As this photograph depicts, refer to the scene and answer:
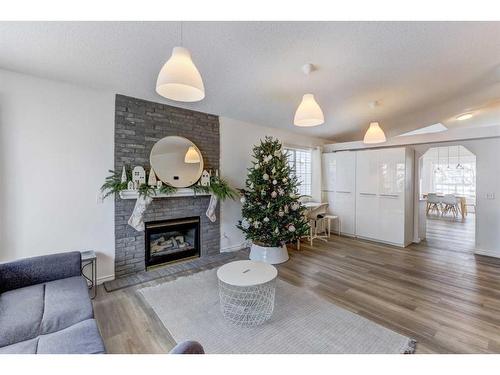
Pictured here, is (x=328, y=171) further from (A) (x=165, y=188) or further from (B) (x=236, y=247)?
(A) (x=165, y=188)

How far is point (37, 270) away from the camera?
2.14 metres

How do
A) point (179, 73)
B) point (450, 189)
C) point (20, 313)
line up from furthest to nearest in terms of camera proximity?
point (450, 189) → point (20, 313) → point (179, 73)

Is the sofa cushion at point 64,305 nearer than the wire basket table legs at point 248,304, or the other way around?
the sofa cushion at point 64,305

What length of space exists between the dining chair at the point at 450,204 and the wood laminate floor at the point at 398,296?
12.6ft

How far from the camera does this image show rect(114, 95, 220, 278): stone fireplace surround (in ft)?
10.3

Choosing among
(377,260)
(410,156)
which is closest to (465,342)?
(377,260)

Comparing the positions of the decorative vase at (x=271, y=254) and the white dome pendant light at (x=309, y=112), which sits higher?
the white dome pendant light at (x=309, y=112)

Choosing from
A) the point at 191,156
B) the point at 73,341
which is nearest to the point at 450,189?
the point at 191,156

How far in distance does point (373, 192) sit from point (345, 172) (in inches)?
30.4

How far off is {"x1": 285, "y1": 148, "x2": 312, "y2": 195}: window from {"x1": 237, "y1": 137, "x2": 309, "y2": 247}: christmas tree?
1841 mm

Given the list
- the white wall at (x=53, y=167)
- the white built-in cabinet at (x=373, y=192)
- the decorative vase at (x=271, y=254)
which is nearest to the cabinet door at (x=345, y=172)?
the white built-in cabinet at (x=373, y=192)

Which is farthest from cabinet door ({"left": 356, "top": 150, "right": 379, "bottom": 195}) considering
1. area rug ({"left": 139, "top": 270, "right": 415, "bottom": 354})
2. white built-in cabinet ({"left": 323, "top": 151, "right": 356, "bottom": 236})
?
area rug ({"left": 139, "top": 270, "right": 415, "bottom": 354})

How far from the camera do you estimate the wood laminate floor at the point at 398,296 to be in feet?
6.38

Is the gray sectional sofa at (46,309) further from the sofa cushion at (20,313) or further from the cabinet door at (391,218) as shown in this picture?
the cabinet door at (391,218)
